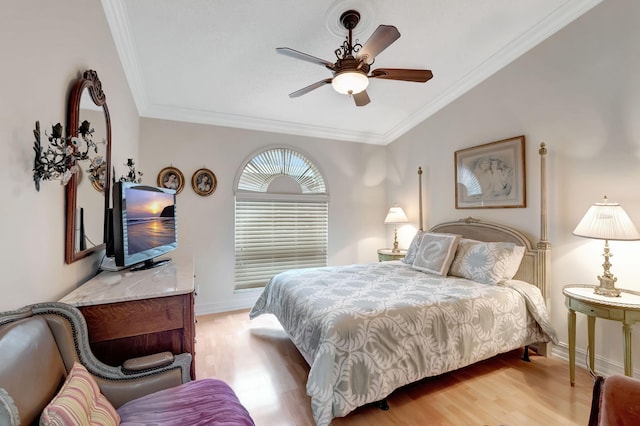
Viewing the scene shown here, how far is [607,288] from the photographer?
2094 mm

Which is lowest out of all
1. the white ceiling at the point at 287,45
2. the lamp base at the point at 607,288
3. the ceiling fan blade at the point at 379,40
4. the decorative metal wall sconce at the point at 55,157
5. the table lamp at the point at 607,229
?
the lamp base at the point at 607,288

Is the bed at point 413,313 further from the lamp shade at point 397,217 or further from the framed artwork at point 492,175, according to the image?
the lamp shade at point 397,217

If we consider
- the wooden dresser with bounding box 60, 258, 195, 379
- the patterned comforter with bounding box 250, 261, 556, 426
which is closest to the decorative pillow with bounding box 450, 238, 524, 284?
the patterned comforter with bounding box 250, 261, 556, 426

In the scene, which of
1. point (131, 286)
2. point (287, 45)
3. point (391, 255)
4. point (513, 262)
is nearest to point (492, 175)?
point (513, 262)

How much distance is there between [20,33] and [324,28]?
201 cm

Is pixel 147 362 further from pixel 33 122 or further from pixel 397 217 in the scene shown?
pixel 397 217

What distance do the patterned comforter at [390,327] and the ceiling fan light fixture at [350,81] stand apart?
5.26ft

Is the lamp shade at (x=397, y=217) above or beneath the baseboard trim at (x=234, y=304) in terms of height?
above

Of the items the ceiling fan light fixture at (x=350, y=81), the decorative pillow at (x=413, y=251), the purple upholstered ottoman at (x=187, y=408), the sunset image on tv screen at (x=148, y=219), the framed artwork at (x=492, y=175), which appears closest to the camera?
the purple upholstered ottoman at (x=187, y=408)

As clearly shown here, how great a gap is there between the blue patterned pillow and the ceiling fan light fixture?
6.45ft

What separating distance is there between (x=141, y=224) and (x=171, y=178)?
175 cm

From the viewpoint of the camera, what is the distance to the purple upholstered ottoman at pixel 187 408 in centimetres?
110

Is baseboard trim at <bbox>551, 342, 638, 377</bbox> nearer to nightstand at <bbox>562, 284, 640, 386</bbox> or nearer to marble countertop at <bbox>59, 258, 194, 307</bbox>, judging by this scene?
nightstand at <bbox>562, 284, 640, 386</bbox>

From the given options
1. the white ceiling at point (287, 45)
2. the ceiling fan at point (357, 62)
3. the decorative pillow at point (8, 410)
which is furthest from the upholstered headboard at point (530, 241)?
the decorative pillow at point (8, 410)
